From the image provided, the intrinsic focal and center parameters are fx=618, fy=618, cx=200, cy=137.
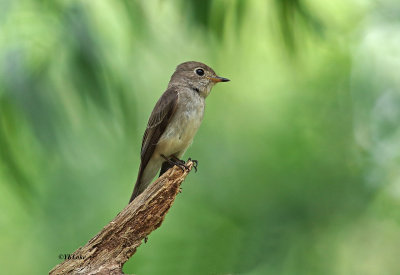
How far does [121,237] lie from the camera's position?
4.05m

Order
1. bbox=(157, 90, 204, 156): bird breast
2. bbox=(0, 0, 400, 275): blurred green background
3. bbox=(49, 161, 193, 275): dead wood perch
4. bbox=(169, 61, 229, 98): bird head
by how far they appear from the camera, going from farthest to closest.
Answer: bbox=(0, 0, 400, 275): blurred green background → bbox=(169, 61, 229, 98): bird head → bbox=(157, 90, 204, 156): bird breast → bbox=(49, 161, 193, 275): dead wood perch

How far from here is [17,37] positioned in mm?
4852

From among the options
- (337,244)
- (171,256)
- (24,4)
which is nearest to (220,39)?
(24,4)

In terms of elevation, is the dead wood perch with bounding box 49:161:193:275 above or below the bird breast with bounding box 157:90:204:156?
below

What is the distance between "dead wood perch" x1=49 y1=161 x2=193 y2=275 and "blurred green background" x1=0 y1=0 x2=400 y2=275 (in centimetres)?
141

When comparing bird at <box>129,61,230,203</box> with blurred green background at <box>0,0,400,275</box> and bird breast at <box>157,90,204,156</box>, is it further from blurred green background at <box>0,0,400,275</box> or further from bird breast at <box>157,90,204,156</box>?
blurred green background at <box>0,0,400,275</box>

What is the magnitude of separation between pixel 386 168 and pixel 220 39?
12.4ft

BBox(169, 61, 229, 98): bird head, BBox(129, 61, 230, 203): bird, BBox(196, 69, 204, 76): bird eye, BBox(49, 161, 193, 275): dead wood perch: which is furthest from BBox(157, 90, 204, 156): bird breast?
BBox(49, 161, 193, 275): dead wood perch

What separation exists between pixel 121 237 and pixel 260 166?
3.92 metres

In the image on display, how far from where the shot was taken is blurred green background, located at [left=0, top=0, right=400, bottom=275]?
669 cm

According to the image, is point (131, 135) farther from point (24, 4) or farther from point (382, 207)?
point (382, 207)

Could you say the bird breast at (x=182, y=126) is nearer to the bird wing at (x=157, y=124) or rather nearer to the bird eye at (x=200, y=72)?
the bird wing at (x=157, y=124)

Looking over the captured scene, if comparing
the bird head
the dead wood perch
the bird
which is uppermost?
the bird head

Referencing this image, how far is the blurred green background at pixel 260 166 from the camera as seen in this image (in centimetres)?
669
